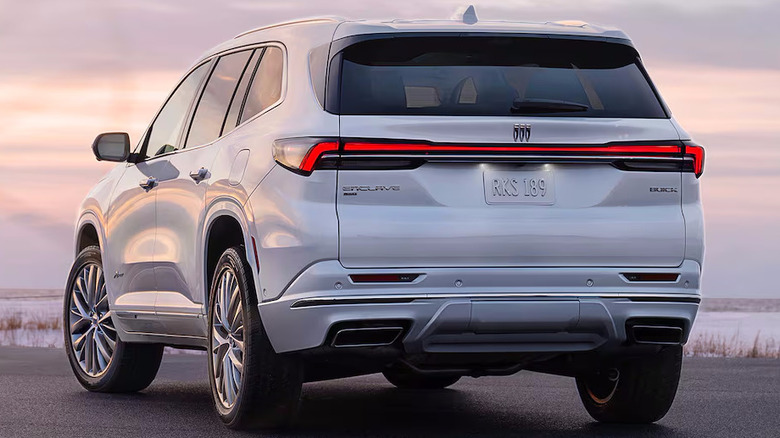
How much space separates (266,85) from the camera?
7.27m

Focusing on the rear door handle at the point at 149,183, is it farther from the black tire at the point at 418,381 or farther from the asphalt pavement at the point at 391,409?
the black tire at the point at 418,381

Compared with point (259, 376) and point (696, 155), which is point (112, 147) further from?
point (696, 155)

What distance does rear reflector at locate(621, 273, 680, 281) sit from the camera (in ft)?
21.4

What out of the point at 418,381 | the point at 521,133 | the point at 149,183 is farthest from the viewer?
the point at 418,381

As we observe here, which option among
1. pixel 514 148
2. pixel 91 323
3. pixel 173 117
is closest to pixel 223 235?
pixel 173 117

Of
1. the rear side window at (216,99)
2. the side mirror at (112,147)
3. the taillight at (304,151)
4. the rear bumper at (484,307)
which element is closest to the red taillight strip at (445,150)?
the taillight at (304,151)

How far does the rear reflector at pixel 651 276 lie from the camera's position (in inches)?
257

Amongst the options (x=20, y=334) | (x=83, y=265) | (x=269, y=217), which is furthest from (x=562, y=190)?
(x=20, y=334)

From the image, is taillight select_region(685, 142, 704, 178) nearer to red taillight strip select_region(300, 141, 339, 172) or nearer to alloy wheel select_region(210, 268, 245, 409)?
red taillight strip select_region(300, 141, 339, 172)

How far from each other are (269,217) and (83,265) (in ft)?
12.6

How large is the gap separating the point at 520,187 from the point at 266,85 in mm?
1636

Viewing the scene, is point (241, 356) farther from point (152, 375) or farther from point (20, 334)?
point (20, 334)

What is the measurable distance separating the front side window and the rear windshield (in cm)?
219

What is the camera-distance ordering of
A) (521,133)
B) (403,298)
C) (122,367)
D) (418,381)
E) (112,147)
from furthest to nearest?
(418,381) < (122,367) < (112,147) < (521,133) < (403,298)
